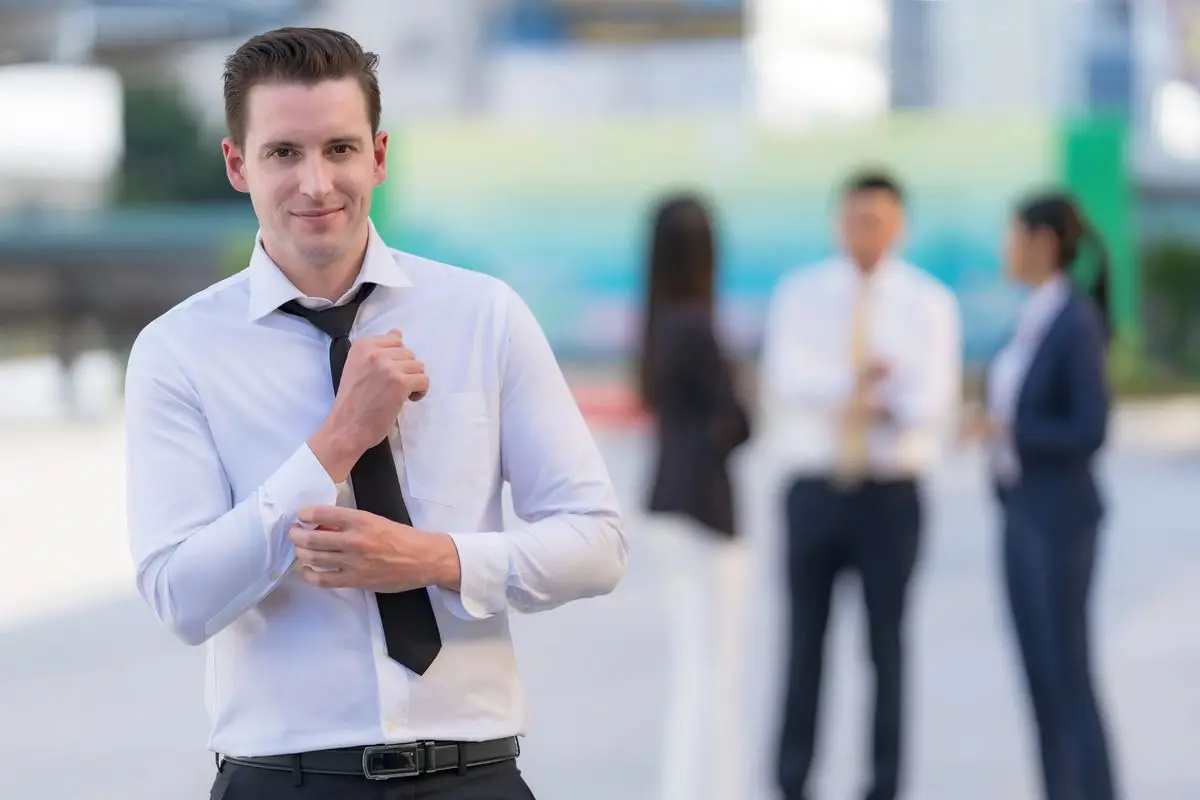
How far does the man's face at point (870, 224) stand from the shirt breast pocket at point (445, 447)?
2964mm

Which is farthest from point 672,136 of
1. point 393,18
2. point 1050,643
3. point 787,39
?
point 787,39

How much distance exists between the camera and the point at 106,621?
8672mm

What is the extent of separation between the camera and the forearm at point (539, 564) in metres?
2.03

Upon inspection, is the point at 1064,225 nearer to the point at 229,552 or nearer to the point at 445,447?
the point at 445,447

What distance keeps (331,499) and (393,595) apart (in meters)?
0.15

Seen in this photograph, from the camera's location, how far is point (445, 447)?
2.09 meters

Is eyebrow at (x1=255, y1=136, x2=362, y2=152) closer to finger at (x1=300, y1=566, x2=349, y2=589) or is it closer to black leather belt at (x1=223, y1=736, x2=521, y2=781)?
finger at (x1=300, y1=566, x2=349, y2=589)

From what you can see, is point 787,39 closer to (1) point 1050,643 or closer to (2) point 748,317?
(2) point 748,317

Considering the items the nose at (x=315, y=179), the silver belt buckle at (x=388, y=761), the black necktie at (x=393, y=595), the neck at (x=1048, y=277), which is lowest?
the silver belt buckle at (x=388, y=761)

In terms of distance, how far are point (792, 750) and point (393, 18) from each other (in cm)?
3488

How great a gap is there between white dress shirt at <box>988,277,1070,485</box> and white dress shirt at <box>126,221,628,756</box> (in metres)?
2.64

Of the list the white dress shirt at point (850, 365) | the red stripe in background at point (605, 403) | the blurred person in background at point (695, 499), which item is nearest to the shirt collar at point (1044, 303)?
the white dress shirt at point (850, 365)

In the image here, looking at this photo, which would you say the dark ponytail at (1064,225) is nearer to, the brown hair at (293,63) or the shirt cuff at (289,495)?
the brown hair at (293,63)

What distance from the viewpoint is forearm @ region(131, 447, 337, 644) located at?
6.40ft
